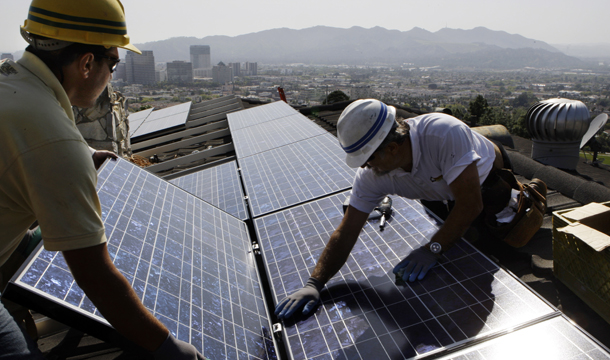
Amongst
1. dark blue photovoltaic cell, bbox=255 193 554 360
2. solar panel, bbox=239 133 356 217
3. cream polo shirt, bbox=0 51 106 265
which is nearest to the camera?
cream polo shirt, bbox=0 51 106 265

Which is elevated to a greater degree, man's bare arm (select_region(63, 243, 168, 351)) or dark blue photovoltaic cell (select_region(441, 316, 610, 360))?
man's bare arm (select_region(63, 243, 168, 351))

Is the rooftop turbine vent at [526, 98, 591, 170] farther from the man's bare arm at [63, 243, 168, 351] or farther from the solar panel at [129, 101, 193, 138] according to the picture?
the solar panel at [129, 101, 193, 138]

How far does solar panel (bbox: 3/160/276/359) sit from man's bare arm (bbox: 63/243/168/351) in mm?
150

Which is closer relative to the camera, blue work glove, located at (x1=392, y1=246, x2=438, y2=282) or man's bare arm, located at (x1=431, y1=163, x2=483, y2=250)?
blue work glove, located at (x1=392, y1=246, x2=438, y2=282)

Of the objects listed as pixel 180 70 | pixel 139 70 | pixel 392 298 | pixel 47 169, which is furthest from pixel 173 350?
pixel 180 70

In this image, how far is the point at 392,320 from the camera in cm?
254

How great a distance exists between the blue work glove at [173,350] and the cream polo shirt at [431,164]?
190cm

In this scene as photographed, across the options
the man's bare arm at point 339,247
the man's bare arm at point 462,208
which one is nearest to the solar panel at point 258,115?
the man's bare arm at point 339,247

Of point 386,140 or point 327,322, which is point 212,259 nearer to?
point 327,322

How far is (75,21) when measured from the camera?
2.03 meters

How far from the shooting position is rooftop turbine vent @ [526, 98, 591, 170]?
26.2 ft

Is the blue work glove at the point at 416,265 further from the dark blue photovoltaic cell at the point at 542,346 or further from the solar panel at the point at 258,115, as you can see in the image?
the solar panel at the point at 258,115

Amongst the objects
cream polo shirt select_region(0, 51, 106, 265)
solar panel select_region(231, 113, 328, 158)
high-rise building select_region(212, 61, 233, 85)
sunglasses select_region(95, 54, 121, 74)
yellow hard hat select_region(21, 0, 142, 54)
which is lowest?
high-rise building select_region(212, 61, 233, 85)

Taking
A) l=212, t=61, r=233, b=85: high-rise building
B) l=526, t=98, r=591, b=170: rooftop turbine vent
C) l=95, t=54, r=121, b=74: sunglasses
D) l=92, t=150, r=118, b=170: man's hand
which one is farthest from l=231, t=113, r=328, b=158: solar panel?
l=212, t=61, r=233, b=85: high-rise building
